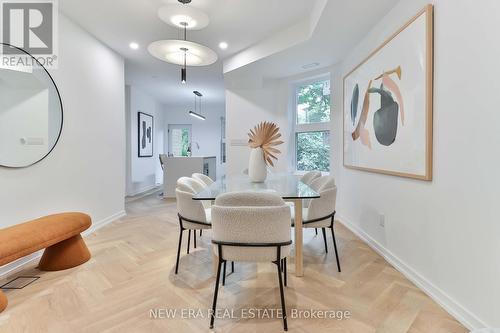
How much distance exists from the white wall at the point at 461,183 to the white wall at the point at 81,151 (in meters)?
3.53

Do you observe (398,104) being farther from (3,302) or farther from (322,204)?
(3,302)

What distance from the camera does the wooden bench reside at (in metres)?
1.79

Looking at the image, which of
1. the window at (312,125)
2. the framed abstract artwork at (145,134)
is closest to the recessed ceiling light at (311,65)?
the window at (312,125)

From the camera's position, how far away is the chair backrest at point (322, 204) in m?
2.13

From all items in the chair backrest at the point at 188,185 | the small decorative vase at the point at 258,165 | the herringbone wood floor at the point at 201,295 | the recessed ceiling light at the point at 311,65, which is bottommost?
the herringbone wood floor at the point at 201,295

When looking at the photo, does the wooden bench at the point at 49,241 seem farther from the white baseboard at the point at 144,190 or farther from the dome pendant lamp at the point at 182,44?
the white baseboard at the point at 144,190

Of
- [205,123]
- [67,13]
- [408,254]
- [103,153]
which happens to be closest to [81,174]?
[103,153]

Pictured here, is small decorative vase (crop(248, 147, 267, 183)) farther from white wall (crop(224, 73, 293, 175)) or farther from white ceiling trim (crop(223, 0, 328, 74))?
white wall (crop(224, 73, 293, 175))

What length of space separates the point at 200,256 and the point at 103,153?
2308 mm

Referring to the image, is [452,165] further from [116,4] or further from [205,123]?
A: [205,123]

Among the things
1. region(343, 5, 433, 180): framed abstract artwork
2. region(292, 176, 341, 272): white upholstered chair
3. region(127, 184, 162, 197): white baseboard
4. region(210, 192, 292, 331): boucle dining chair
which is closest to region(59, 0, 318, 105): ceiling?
region(343, 5, 433, 180): framed abstract artwork

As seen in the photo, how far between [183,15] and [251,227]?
6.84ft

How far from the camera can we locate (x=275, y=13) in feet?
10.0

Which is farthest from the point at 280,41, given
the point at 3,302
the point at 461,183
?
the point at 3,302
